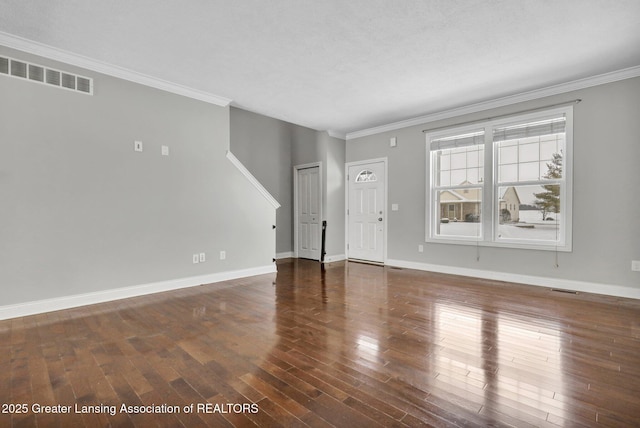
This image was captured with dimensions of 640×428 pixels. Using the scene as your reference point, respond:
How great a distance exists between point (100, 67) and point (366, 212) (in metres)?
4.92

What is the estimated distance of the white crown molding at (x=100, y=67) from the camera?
3158 millimetres

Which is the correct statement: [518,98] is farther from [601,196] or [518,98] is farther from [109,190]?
[109,190]

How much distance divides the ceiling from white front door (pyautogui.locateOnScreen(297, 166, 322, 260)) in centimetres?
254

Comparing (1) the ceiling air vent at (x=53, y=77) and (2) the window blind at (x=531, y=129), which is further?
(2) the window blind at (x=531, y=129)

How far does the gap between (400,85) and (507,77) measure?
52.6 inches

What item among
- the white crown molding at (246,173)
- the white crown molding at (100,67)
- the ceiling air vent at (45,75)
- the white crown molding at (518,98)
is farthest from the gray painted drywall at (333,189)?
the ceiling air vent at (45,75)

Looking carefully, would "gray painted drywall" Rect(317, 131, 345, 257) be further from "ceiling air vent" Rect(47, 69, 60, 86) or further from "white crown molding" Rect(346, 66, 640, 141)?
"ceiling air vent" Rect(47, 69, 60, 86)

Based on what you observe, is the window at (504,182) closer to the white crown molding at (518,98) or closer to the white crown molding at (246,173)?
the white crown molding at (518,98)

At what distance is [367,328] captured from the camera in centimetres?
287

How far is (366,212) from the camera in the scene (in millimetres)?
6637

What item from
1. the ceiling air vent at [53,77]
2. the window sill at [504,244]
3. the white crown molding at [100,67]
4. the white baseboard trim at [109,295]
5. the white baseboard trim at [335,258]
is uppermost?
the white crown molding at [100,67]

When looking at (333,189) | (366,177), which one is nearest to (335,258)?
(333,189)

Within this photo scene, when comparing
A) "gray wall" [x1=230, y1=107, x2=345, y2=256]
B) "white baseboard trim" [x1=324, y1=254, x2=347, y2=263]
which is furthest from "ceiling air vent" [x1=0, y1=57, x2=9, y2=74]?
"white baseboard trim" [x1=324, y1=254, x2=347, y2=263]

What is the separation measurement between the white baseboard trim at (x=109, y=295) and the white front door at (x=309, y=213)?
6.54 ft
